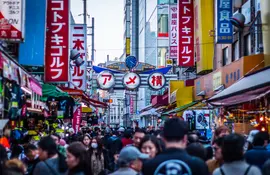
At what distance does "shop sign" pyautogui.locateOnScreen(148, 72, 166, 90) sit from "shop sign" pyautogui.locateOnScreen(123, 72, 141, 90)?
0.87m

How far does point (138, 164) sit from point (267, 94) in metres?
8.19

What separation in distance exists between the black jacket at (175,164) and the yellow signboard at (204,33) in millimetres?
24294

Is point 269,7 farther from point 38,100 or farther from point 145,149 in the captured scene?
point 145,149

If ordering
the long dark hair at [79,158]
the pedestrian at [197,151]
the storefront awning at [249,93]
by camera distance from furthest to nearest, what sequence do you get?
the storefront awning at [249,93]
the pedestrian at [197,151]
the long dark hair at [79,158]

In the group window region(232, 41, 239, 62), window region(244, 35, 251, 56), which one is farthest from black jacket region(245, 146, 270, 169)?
window region(232, 41, 239, 62)

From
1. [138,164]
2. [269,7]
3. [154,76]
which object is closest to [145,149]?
[138,164]

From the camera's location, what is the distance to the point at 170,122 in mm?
5527

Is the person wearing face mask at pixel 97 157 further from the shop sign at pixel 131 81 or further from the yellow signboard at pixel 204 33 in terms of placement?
the shop sign at pixel 131 81

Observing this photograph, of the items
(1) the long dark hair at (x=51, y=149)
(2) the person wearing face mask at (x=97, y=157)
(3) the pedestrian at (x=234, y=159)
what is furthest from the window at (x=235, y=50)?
(3) the pedestrian at (x=234, y=159)

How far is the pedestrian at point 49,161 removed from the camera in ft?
23.9

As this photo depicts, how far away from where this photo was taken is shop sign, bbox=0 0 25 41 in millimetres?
14195

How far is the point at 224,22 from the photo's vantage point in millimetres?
23969

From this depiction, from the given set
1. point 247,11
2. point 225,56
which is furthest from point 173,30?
point 247,11

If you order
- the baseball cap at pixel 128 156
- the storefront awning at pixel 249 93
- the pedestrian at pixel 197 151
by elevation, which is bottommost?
the pedestrian at pixel 197 151
